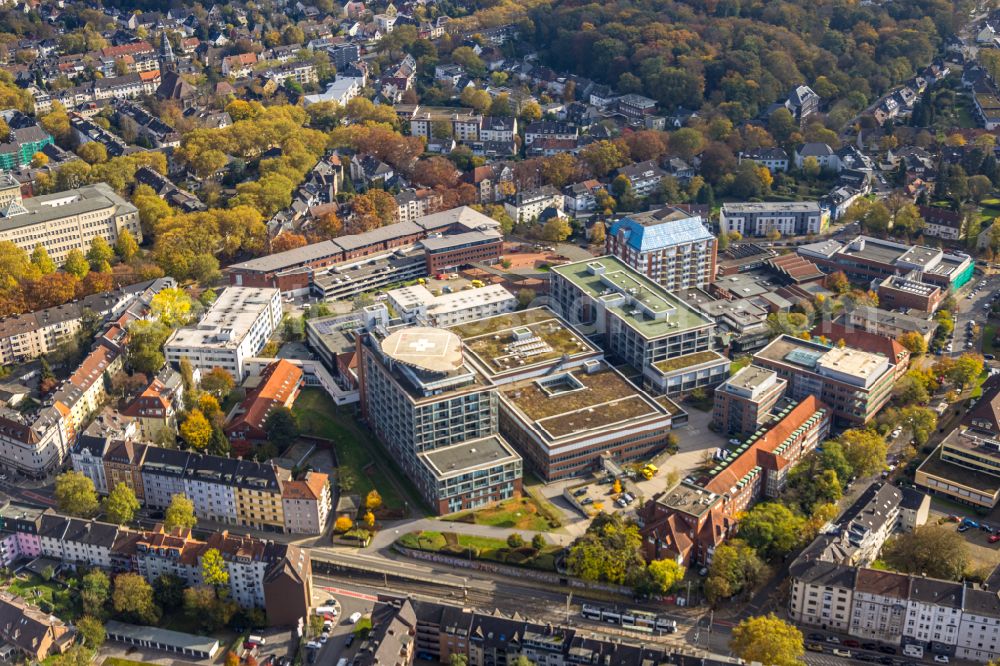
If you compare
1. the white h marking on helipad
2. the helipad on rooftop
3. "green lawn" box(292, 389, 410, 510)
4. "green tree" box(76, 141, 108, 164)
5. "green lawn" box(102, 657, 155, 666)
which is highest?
the white h marking on helipad

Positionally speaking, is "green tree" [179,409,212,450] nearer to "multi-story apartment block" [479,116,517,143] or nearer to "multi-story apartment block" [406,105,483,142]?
"multi-story apartment block" [406,105,483,142]

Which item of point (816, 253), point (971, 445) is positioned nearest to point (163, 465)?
point (971, 445)

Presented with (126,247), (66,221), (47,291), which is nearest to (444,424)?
(47,291)

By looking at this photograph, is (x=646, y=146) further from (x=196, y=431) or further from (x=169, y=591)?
(x=169, y=591)

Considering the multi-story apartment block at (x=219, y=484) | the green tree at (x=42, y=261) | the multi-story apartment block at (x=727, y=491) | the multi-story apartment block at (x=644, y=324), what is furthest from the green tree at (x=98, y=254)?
the multi-story apartment block at (x=727, y=491)

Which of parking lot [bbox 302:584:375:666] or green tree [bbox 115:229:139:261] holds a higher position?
green tree [bbox 115:229:139:261]

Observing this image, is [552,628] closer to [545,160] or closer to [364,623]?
[364,623]

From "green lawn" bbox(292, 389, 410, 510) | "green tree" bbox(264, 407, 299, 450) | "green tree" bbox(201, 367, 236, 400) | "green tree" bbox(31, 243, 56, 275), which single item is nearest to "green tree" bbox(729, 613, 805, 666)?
"green lawn" bbox(292, 389, 410, 510)
